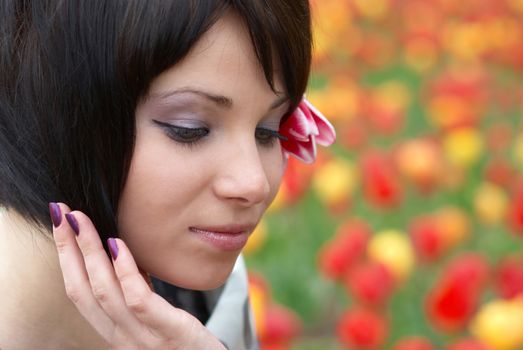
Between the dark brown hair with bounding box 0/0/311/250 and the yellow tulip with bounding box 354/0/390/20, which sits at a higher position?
the dark brown hair with bounding box 0/0/311/250

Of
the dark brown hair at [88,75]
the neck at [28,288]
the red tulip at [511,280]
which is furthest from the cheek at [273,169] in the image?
the red tulip at [511,280]

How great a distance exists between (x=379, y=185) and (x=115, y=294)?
1540mm

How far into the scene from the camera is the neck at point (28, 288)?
1.41 m

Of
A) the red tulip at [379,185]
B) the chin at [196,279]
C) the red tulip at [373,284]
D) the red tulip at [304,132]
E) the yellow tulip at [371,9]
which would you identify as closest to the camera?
the chin at [196,279]

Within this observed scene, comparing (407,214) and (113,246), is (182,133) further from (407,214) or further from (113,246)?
(407,214)

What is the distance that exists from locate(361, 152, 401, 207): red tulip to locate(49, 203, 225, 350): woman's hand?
1.47 metres

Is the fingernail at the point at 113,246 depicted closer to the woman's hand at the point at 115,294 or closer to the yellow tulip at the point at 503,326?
the woman's hand at the point at 115,294

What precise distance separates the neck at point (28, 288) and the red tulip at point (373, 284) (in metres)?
1.02

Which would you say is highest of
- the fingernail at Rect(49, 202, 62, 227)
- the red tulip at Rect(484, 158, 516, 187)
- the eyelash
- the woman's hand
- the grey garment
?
the eyelash

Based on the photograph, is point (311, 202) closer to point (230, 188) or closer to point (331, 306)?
point (331, 306)

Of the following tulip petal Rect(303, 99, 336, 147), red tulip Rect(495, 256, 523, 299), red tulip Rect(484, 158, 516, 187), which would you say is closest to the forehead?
tulip petal Rect(303, 99, 336, 147)

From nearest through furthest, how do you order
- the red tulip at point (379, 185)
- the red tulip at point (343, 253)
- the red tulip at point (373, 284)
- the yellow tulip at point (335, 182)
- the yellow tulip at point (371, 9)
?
the red tulip at point (373, 284), the red tulip at point (343, 253), the red tulip at point (379, 185), the yellow tulip at point (335, 182), the yellow tulip at point (371, 9)

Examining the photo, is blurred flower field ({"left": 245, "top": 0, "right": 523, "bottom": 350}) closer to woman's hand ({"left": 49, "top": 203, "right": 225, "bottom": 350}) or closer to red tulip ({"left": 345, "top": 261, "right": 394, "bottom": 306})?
red tulip ({"left": 345, "top": 261, "right": 394, "bottom": 306})

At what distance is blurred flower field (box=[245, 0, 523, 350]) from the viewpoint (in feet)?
7.26
